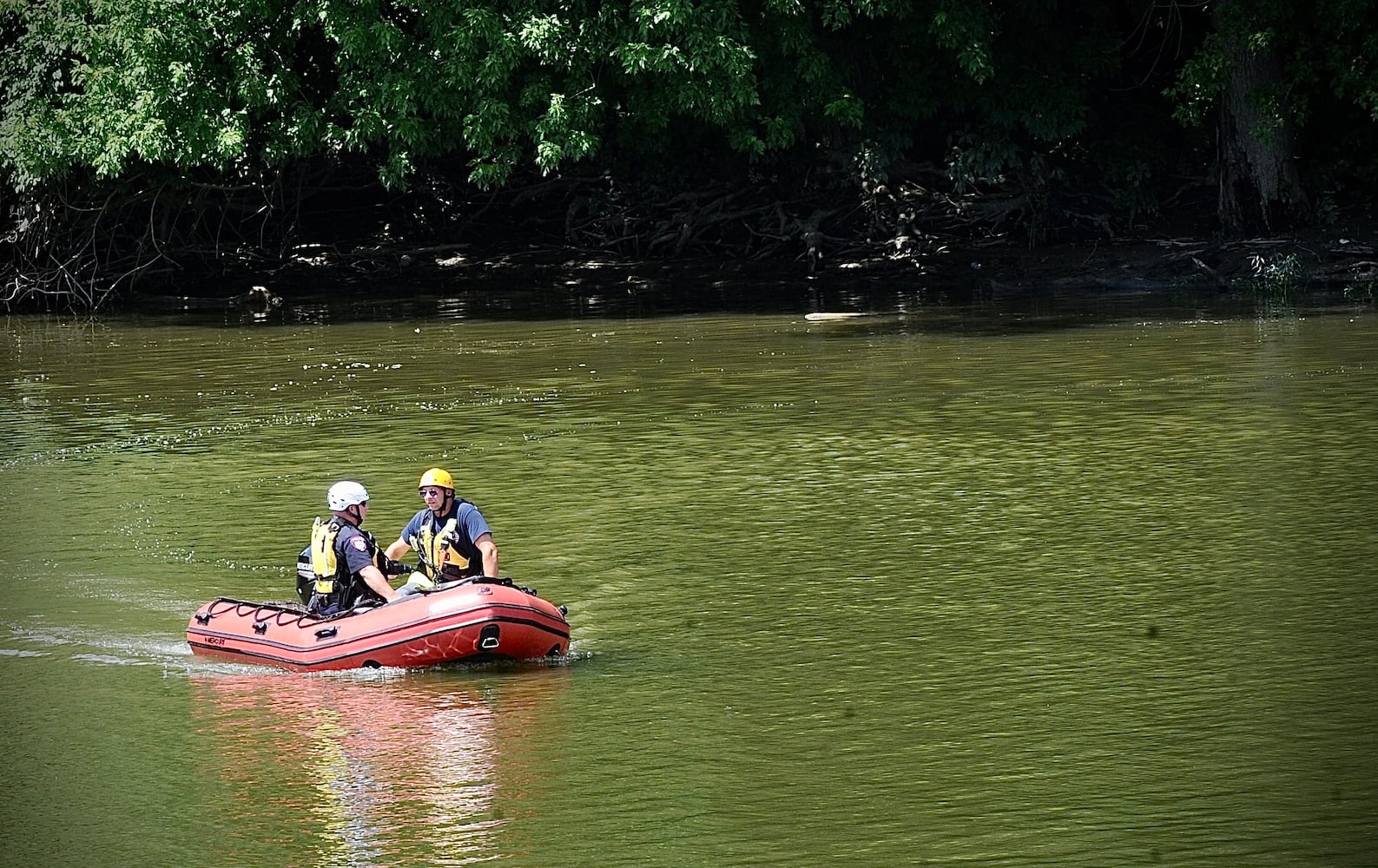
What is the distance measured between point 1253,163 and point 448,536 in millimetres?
23414

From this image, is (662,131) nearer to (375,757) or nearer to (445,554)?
(445,554)

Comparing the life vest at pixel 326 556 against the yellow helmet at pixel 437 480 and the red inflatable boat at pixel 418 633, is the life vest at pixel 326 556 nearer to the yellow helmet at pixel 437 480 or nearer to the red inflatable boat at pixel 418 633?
the red inflatable boat at pixel 418 633

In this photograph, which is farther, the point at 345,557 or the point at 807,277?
the point at 807,277

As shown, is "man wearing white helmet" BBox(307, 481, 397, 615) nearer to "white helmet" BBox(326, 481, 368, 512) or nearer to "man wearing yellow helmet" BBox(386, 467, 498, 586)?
"white helmet" BBox(326, 481, 368, 512)

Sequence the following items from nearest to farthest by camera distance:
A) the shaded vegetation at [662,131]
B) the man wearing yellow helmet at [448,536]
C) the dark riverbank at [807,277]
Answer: the man wearing yellow helmet at [448,536], the dark riverbank at [807,277], the shaded vegetation at [662,131]

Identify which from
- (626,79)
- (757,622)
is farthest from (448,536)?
(626,79)

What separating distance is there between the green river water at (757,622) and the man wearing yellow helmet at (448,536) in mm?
798

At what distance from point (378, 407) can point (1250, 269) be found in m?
15.6

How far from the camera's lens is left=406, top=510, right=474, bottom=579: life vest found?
36.7 ft

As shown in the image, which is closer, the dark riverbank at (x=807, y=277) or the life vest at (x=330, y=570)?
the life vest at (x=330, y=570)

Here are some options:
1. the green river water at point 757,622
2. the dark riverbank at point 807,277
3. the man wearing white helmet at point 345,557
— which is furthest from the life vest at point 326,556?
the dark riverbank at point 807,277

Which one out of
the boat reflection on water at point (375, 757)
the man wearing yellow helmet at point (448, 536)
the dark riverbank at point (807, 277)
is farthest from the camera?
the dark riverbank at point (807, 277)

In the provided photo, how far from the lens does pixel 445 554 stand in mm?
11195

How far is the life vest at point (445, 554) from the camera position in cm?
1118
